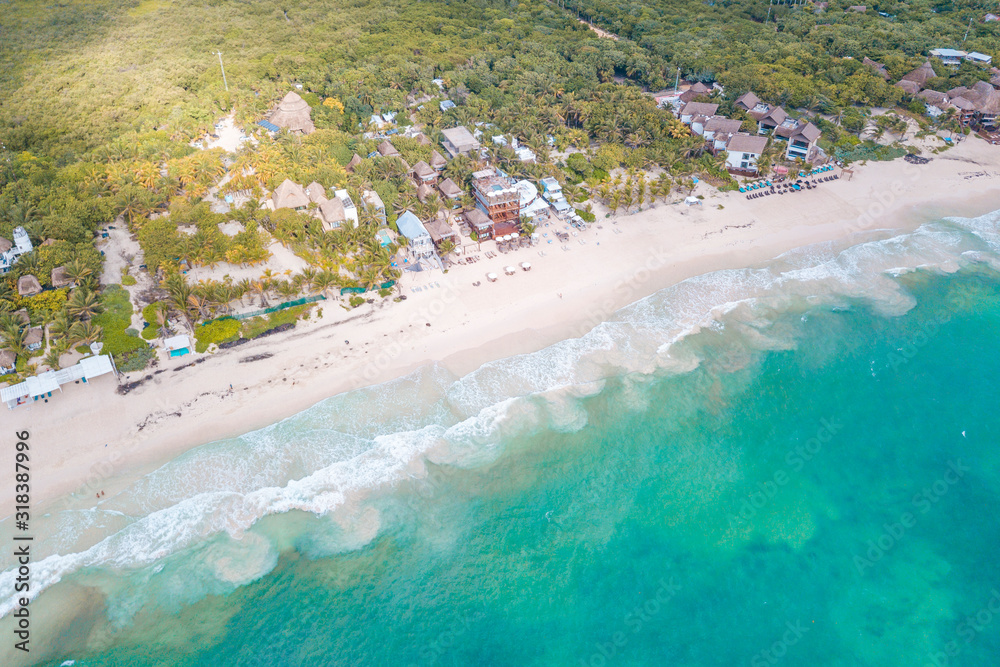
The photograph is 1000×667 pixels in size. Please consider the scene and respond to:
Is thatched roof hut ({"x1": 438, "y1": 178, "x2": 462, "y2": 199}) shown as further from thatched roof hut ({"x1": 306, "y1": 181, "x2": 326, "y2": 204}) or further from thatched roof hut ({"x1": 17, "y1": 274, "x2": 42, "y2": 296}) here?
thatched roof hut ({"x1": 17, "y1": 274, "x2": 42, "y2": 296})

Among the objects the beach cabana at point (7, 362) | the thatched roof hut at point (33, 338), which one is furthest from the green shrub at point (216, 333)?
the beach cabana at point (7, 362)

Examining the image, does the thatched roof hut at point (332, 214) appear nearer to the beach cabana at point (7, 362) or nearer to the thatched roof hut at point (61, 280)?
the thatched roof hut at point (61, 280)

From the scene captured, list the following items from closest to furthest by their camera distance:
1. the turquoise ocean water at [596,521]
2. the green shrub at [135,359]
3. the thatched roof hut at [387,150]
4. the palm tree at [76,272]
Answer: the turquoise ocean water at [596,521] < the green shrub at [135,359] < the palm tree at [76,272] < the thatched roof hut at [387,150]

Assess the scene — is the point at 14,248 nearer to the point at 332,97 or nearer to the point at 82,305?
the point at 82,305

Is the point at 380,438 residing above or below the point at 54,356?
below

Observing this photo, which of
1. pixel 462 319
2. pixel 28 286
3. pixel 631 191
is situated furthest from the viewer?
pixel 631 191

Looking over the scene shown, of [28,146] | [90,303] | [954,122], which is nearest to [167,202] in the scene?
[90,303]

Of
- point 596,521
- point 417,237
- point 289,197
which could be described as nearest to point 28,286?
point 289,197
